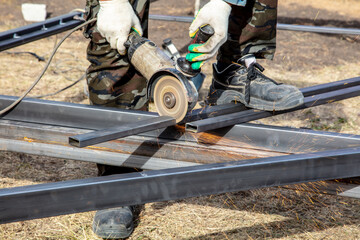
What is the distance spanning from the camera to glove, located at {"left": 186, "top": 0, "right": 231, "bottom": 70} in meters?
1.96

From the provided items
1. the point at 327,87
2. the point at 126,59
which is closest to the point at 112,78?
the point at 126,59

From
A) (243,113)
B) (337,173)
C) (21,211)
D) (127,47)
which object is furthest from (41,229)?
(337,173)

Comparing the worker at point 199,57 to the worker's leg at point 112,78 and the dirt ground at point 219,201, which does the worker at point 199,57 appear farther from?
the dirt ground at point 219,201

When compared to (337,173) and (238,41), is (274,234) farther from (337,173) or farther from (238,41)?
(238,41)

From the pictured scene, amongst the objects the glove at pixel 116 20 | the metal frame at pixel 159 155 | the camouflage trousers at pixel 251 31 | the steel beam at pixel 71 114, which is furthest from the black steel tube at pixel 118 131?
the camouflage trousers at pixel 251 31

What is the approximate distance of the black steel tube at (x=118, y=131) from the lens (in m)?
1.57

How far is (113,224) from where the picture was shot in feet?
7.00

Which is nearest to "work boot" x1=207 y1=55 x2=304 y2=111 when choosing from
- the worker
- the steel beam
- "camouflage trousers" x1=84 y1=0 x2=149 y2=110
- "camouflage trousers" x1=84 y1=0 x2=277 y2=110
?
the worker

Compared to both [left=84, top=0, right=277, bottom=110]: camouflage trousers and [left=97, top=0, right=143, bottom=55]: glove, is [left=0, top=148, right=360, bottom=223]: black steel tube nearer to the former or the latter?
[left=97, top=0, right=143, bottom=55]: glove

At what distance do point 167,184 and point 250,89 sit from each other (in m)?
1.06

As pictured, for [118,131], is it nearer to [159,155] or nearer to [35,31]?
[159,155]

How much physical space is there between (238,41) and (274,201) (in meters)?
1.04

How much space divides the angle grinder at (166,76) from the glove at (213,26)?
35 mm

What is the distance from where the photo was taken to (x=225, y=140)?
6.23 feet
